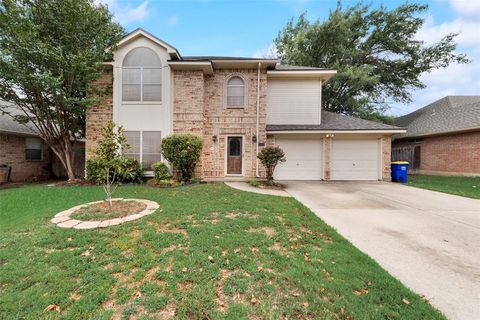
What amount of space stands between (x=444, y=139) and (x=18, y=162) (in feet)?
85.3

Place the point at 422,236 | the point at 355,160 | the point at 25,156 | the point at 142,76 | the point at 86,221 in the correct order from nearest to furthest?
the point at 422,236
the point at 86,221
the point at 142,76
the point at 355,160
the point at 25,156

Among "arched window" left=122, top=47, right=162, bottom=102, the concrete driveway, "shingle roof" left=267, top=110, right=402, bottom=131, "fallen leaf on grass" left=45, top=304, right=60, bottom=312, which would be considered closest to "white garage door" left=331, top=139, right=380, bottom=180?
"shingle roof" left=267, top=110, right=402, bottom=131

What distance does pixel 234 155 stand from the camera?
35.1 feet

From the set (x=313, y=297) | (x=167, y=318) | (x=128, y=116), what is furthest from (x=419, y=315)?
(x=128, y=116)

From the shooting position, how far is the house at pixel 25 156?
1052 centimetres

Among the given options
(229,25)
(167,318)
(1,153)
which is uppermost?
(229,25)

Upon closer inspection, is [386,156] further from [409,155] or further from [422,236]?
[422,236]

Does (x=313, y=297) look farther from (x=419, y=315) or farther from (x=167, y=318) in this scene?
(x=167, y=318)

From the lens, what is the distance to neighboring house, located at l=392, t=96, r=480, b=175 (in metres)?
12.5

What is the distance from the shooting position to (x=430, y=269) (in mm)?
2881

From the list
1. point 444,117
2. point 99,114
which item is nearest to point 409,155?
point 444,117

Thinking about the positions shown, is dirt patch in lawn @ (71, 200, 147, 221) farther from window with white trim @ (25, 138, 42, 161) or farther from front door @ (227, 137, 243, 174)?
window with white trim @ (25, 138, 42, 161)

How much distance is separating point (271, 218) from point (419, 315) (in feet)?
9.11

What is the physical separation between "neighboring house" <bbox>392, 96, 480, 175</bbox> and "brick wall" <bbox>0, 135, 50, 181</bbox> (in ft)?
82.3
